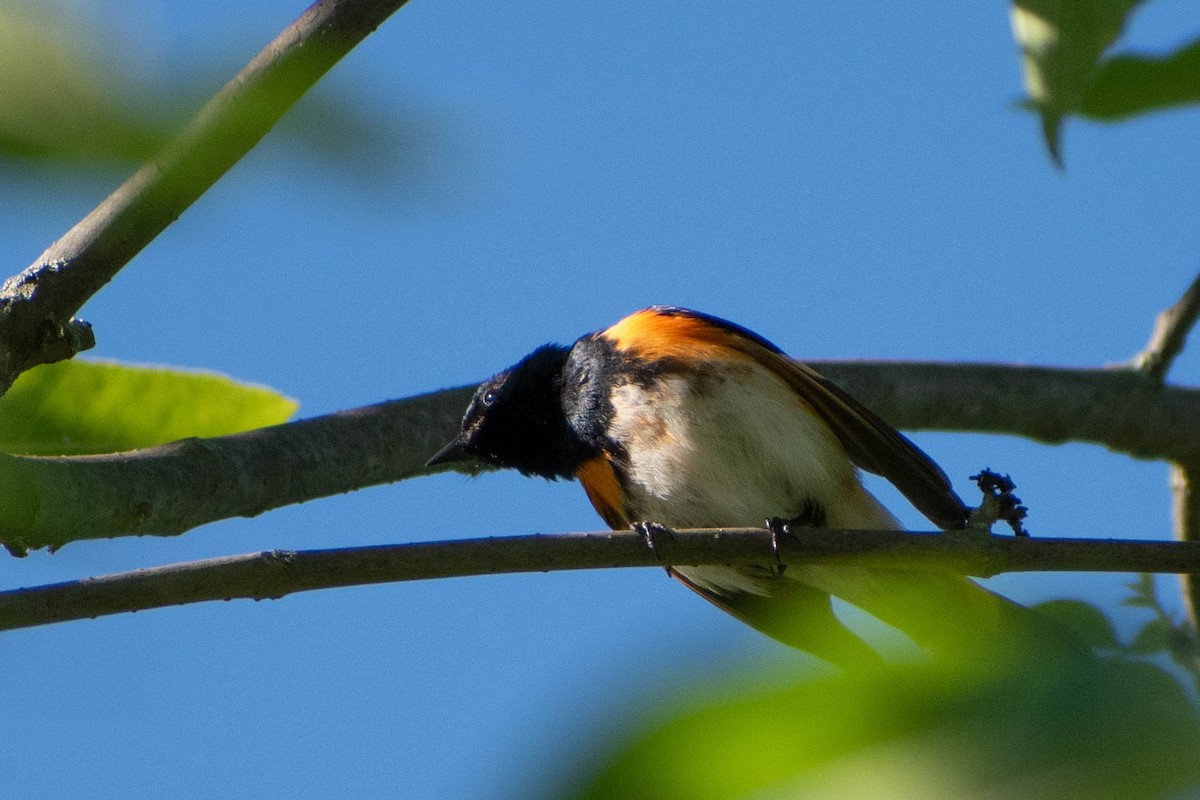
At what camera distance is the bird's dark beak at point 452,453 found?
15.8 ft

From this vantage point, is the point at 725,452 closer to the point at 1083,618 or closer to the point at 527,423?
the point at 527,423

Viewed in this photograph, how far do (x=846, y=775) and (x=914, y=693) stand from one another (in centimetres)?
10

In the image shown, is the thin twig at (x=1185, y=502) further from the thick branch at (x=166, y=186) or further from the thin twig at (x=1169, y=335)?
the thick branch at (x=166, y=186)

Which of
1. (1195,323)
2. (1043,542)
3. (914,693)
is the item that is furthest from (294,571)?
(1195,323)

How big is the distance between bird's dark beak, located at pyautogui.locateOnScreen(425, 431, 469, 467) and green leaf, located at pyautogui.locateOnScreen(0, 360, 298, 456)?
205 cm

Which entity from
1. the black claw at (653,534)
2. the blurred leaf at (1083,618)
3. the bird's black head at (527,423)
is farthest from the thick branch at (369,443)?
the black claw at (653,534)

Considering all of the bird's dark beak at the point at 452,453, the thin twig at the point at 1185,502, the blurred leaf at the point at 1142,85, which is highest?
the bird's dark beak at the point at 452,453

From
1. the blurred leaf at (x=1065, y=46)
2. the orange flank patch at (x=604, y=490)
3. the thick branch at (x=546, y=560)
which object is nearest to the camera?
the blurred leaf at (x=1065, y=46)

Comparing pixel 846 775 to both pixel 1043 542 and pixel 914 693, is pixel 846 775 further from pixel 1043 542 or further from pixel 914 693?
pixel 1043 542

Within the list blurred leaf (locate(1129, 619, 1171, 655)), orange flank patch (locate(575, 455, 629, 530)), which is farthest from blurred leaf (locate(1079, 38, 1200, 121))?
orange flank patch (locate(575, 455, 629, 530))

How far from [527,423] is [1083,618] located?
4.63 meters

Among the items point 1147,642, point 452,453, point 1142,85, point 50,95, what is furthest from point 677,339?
point 50,95

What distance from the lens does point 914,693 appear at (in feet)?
2.02

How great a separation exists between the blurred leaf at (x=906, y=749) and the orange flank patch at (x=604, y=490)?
4.38 m
